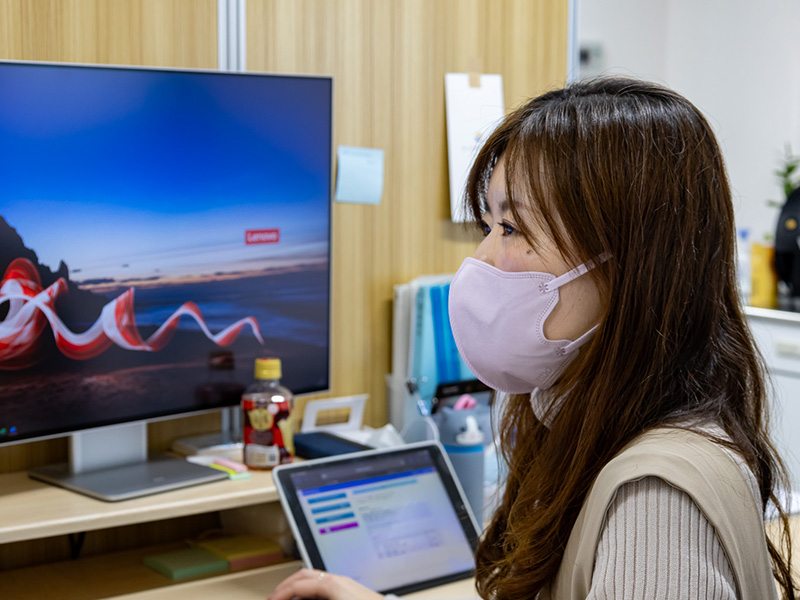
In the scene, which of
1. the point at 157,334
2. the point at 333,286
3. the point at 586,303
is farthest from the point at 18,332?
the point at 586,303

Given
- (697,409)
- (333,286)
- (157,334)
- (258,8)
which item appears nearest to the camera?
(697,409)

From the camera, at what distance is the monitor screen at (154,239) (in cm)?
121

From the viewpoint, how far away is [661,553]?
72cm

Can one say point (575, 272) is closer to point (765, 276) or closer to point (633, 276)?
point (633, 276)

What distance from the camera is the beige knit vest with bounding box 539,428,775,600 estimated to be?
0.73 metres

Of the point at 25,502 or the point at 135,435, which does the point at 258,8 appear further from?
the point at 25,502

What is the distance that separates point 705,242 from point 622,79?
0.19 meters

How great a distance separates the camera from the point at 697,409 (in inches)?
32.9

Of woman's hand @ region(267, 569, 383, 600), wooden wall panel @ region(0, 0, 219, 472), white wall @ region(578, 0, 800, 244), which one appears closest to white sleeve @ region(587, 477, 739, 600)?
woman's hand @ region(267, 569, 383, 600)

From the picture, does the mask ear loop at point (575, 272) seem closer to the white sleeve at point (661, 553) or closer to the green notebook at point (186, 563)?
the white sleeve at point (661, 553)

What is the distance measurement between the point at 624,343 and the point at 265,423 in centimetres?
74

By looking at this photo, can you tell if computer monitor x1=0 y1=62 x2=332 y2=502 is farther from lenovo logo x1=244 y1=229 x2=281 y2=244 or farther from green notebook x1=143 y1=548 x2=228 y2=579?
green notebook x1=143 y1=548 x2=228 y2=579

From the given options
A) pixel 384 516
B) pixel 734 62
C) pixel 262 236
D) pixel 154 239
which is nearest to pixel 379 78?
pixel 262 236

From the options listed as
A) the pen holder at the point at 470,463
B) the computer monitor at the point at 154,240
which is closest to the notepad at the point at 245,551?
the computer monitor at the point at 154,240
